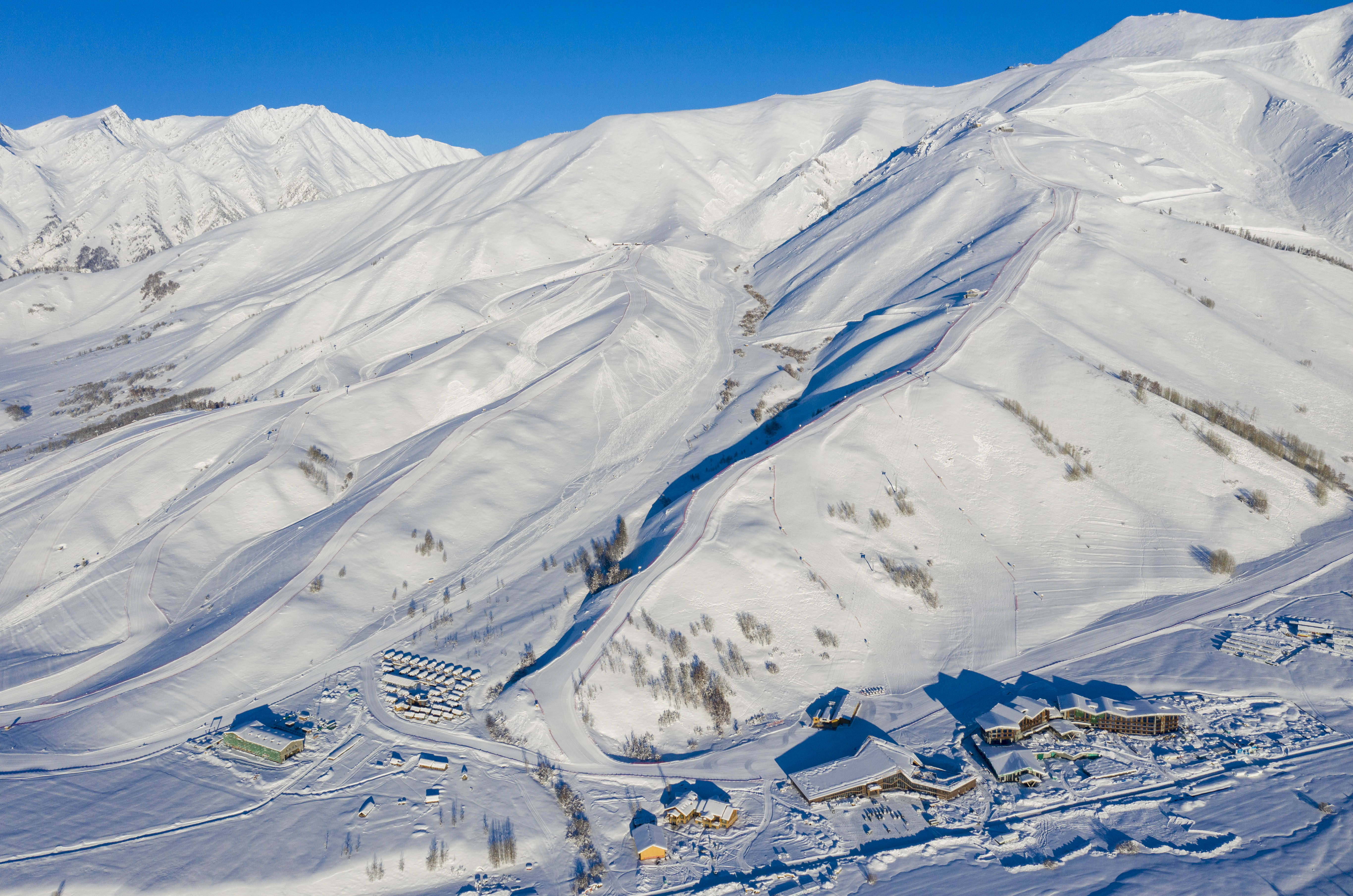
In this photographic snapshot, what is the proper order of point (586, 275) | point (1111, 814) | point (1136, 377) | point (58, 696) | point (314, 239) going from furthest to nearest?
point (314, 239) → point (586, 275) → point (1136, 377) → point (58, 696) → point (1111, 814)

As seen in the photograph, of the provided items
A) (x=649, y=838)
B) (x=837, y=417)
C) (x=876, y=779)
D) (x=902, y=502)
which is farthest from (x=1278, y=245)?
(x=649, y=838)

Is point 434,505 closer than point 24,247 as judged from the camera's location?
Yes

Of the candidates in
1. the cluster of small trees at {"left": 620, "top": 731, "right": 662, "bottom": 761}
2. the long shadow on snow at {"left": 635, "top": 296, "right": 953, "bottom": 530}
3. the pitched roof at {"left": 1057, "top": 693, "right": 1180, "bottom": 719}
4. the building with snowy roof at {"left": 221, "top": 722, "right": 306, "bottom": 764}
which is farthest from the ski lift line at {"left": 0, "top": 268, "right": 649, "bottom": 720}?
the pitched roof at {"left": 1057, "top": 693, "right": 1180, "bottom": 719}

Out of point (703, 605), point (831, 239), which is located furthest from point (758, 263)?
point (703, 605)

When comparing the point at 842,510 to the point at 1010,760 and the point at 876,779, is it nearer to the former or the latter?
the point at 1010,760

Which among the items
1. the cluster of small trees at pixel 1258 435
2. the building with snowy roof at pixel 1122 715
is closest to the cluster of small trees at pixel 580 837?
the building with snowy roof at pixel 1122 715

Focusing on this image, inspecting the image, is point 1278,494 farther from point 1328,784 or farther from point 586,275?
point 586,275
